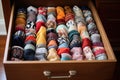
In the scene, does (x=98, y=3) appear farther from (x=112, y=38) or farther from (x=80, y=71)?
(x=80, y=71)

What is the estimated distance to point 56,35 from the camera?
1.13 m

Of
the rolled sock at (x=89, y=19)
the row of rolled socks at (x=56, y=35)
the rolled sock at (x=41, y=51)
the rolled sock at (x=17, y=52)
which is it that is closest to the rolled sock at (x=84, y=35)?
the row of rolled socks at (x=56, y=35)

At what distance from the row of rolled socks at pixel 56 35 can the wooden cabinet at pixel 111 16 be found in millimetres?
101

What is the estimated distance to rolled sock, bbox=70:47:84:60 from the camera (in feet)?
3.25

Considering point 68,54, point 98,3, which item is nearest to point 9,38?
point 68,54

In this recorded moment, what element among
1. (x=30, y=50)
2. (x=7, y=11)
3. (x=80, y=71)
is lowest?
(x=80, y=71)

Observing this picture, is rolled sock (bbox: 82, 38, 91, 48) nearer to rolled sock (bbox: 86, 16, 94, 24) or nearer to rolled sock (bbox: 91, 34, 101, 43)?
rolled sock (bbox: 91, 34, 101, 43)

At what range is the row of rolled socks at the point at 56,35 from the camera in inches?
39.3

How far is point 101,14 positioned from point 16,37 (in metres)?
0.60

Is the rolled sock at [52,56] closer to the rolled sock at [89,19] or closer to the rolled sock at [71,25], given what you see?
the rolled sock at [71,25]

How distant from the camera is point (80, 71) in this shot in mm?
946

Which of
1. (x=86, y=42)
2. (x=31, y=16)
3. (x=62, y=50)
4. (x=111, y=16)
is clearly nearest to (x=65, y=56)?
(x=62, y=50)

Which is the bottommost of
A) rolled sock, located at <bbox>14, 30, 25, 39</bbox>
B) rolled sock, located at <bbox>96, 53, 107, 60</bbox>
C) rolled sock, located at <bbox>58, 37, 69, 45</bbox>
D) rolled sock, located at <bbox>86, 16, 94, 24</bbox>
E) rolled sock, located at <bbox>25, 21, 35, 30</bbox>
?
rolled sock, located at <bbox>96, 53, 107, 60</bbox>

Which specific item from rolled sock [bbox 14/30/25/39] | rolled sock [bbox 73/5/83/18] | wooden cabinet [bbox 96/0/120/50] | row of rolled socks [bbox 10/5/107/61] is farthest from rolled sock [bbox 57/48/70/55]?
wooden cabinet [bbox 96/0/120/50]
